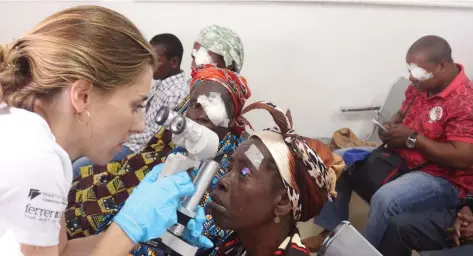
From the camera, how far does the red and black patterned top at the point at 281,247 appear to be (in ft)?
4.37

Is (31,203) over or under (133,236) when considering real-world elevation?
over

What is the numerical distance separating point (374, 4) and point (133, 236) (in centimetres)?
251

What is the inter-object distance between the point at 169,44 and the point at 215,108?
0.86m

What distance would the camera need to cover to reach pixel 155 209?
1.17 meters

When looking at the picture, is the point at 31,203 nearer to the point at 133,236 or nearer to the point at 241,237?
the point at 133,236

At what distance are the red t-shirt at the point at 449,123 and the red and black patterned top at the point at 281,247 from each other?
3.55ft

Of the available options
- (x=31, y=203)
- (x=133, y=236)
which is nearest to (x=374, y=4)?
(x=133, y=236)

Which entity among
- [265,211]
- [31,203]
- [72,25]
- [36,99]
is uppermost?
[72,25]

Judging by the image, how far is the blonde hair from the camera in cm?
98

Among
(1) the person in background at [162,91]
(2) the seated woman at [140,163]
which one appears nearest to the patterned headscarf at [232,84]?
(2) the seated woman at [140,163]

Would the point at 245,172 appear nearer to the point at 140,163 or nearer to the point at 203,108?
the point at 203,108

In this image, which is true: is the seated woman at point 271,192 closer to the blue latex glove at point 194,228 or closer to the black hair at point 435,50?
the blue latex glove at point 194,228

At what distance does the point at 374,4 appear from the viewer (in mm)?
3084

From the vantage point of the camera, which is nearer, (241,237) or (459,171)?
(241,237)
